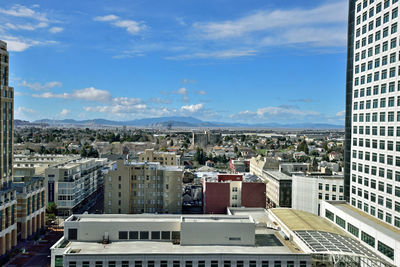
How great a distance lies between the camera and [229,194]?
45031mm

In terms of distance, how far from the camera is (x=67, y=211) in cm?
5091

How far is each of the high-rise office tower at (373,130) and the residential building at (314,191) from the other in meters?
4.27

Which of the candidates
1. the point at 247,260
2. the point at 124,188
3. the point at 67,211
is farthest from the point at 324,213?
the point at 67,211

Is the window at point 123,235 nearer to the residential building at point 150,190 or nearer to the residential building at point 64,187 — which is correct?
the residential building at point 150,190

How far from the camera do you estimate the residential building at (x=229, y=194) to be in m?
44.8

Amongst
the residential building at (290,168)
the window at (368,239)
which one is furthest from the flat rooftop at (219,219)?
the residential building at (290,168)

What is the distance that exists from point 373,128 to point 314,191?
13017 mm

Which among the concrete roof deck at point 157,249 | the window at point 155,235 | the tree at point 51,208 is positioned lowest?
the tree at point 51,208

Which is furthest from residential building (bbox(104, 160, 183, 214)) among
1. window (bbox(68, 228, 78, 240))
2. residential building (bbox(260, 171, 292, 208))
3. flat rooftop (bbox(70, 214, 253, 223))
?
residential building (bbox(260, 171, 292, 208))

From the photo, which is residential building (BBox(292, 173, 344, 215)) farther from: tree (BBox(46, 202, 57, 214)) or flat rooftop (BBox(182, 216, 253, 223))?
tree (BBox(46, 202, 57, 214))

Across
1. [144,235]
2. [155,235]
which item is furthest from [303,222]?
[144,235]

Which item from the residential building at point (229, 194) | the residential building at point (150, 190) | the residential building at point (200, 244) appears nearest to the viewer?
the residential building at point (200, 244)

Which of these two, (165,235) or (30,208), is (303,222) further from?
(30,208)

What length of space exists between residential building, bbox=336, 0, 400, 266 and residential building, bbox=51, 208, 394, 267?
1.74 metres
